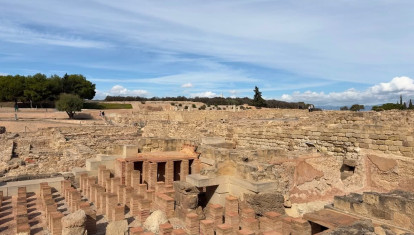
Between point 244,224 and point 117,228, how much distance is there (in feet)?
7.91

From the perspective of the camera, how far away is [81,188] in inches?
352

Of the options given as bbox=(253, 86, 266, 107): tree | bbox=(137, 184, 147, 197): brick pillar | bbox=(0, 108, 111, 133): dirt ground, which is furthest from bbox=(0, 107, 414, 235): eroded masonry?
bbox=(253, 86, 266, 107): tree

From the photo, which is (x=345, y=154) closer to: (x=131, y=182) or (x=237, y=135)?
(x=237, y=135)

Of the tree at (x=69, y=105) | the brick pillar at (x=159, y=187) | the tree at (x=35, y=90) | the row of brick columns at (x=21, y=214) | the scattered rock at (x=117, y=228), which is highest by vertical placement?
the tree at (x=35, y=90)

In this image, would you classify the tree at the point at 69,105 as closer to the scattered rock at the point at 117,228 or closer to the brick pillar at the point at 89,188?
the brick pillar at the point at 89,188

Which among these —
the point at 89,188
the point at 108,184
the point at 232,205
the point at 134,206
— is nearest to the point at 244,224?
the point at 232,205

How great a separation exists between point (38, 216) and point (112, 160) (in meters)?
3.21

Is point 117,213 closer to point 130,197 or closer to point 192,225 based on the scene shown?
point 130,197

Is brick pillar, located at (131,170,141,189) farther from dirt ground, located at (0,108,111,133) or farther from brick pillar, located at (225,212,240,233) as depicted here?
dirt ground, located at (0,108,111,133)

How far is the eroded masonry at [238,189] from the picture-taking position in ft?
17.5

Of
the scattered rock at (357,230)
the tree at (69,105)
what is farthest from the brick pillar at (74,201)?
the tree at (69,105)

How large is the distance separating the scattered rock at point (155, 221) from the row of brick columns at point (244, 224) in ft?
1.89

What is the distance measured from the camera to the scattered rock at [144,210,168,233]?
5.90 m

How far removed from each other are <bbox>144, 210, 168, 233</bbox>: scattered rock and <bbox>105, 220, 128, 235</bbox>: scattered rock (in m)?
0.40
